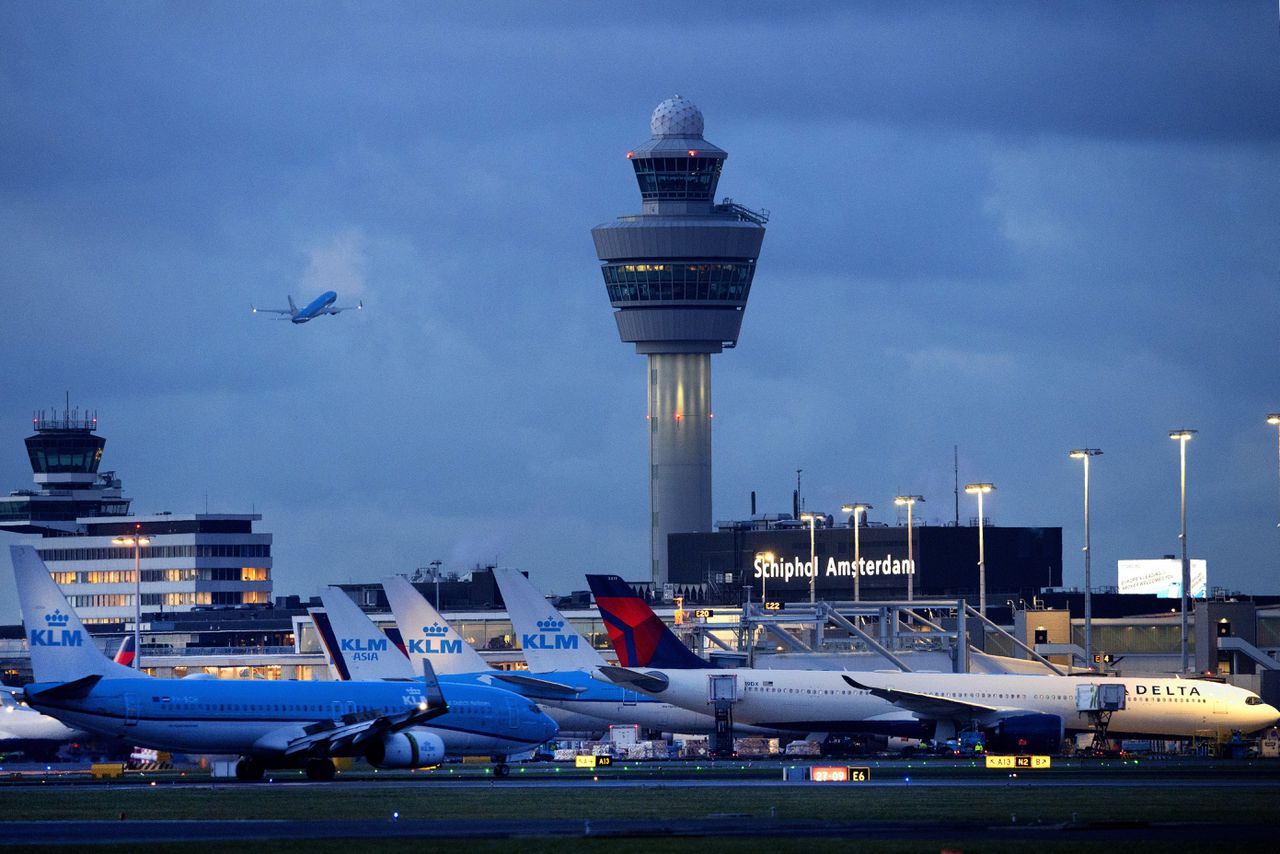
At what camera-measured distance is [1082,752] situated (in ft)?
327

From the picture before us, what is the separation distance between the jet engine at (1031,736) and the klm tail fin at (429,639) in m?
28.8

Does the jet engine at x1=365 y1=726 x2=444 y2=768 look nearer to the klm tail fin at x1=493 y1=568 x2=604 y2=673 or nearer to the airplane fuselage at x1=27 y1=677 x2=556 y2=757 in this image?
the airplane fuselage at x1=27 y1=677 x2=556 y2=757

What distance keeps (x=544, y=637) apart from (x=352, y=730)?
24569 mm

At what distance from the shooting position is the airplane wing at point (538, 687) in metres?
93.6

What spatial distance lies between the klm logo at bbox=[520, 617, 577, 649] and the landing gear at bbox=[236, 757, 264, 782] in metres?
24.6

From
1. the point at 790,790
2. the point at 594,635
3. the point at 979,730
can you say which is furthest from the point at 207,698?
the point at 594,635

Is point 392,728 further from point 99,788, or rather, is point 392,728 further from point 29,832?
point 29,832

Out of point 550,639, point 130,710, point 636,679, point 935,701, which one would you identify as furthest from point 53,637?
point 935,701

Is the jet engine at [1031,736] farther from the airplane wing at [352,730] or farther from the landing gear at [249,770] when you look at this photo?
the landing gear at [249,770]

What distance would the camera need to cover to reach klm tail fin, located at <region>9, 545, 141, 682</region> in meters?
76.1

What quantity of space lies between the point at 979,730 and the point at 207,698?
125ft

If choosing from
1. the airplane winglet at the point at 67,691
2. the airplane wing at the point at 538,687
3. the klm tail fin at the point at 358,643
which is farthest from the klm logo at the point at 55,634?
the klm tail fin at the point at 358,643

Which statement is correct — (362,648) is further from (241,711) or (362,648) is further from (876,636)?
(876,636)

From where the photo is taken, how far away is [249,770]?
258 feet
